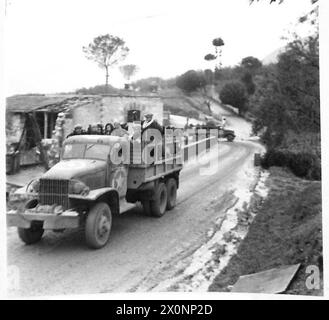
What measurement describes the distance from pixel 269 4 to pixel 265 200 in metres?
3.75

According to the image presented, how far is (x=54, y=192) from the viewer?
20.7 feet

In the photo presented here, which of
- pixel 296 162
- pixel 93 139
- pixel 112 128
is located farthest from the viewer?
pixel 112 128

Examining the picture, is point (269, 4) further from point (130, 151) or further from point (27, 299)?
point (27, 299)

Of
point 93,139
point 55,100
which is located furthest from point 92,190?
point 55,100

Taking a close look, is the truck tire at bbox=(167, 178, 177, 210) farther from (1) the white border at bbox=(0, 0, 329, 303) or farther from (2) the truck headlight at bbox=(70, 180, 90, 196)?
(1) the white border at bbox=(0, 0, 329, 303)

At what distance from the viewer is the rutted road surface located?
4949 mm

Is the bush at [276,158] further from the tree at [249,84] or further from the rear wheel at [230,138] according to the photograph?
the tree at [249,84]

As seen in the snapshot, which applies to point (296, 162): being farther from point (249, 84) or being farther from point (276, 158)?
point (249, 84)

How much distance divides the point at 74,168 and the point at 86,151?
592mm

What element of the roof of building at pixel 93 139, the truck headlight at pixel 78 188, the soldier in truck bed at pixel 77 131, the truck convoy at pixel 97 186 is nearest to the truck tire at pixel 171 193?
the truck convoy at pixel 97 186

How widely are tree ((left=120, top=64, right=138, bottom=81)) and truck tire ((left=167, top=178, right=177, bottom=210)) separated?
115 inches

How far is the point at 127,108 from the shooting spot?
8672mm

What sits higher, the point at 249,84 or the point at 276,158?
the point at 249,84
